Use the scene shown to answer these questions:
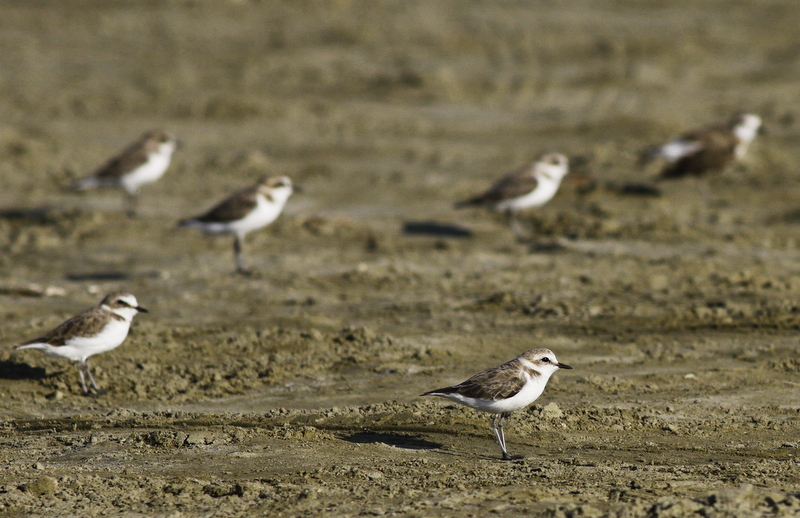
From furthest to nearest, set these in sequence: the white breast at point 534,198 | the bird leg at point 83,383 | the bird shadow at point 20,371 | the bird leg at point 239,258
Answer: the white breast at point 534,198 < the bird leg at point 239,258 < the bird shadow at point 20,371 < the bird leg at point 83,383

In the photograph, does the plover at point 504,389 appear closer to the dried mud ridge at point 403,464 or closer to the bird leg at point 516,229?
the dried mud ridge at point 403,464

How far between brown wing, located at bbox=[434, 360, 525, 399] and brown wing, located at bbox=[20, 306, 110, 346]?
12.7 ft

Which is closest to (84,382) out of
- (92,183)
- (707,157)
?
(92,183)

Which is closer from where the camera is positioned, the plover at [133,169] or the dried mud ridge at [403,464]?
the dried mud ridge at [403,464]

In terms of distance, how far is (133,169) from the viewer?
1722cm

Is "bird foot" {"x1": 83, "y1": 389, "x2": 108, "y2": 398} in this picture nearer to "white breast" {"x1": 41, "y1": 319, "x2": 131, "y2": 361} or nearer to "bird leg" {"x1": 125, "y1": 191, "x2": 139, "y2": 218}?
"white breast" {"x1": 41, "y1": 319, "x2": 131, "y2": 361}

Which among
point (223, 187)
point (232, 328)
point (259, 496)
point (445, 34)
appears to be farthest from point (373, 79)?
point (259, 496)

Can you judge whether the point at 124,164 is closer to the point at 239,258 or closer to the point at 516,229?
the point at 239,258

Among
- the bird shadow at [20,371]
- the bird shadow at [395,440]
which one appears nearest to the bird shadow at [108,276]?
the bird shadow at [20,371]

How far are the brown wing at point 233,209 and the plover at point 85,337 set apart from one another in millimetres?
4120

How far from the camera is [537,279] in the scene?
13516 millimetres

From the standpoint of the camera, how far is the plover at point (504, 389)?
8.22m

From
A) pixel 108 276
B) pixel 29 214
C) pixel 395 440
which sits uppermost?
pixel 395 440

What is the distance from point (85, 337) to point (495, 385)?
4312 mm
